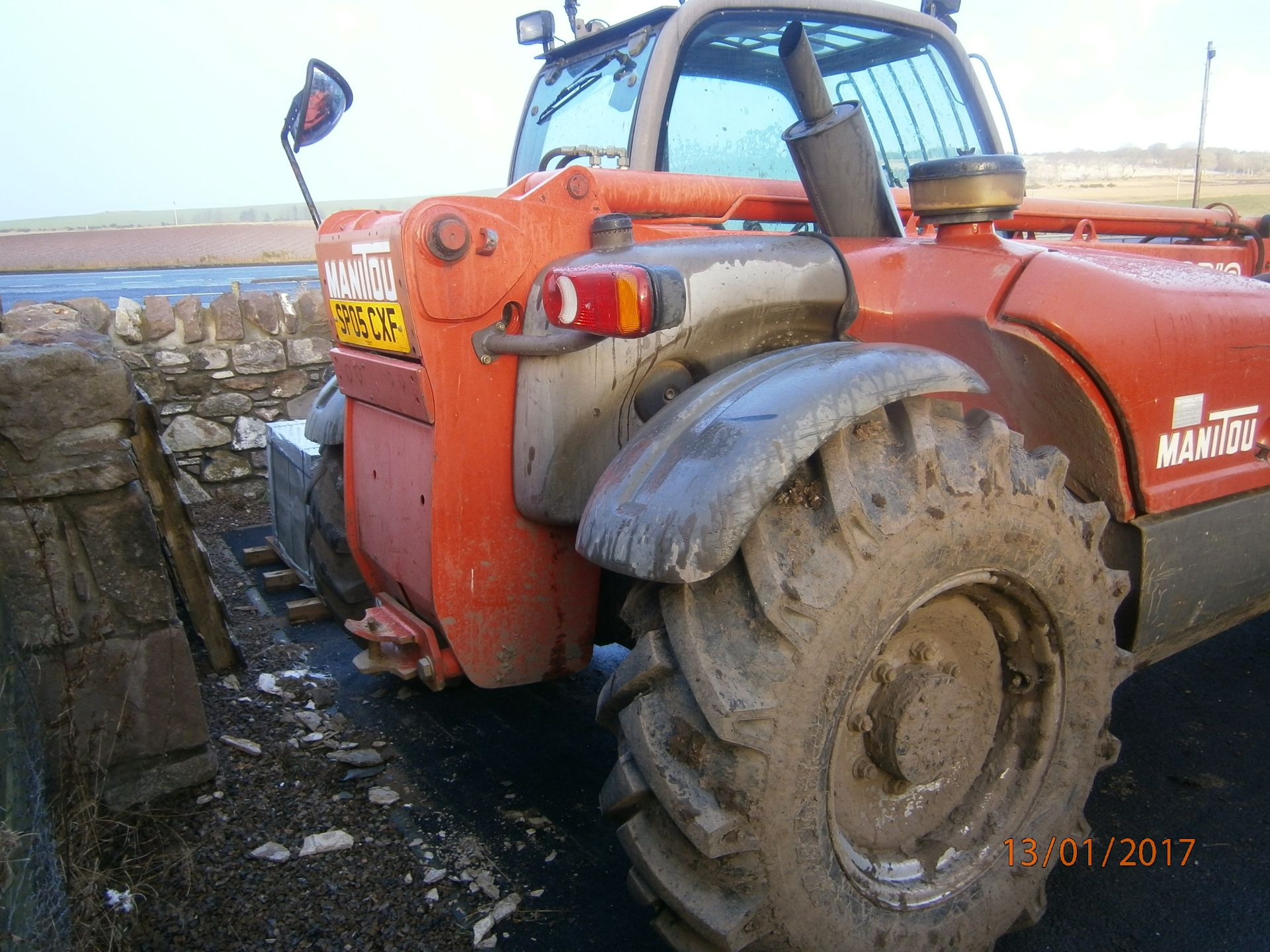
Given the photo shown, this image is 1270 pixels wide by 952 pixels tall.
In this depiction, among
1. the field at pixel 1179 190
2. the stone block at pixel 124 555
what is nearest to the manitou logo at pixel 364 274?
the stone block at pixel 124 555

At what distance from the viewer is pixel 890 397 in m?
1.69

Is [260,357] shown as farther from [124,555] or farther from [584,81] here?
[124,555]

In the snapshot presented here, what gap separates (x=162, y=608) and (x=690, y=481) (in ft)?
5.68

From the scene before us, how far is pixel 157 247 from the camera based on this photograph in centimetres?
1605

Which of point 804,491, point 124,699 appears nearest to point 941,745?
point 804,491

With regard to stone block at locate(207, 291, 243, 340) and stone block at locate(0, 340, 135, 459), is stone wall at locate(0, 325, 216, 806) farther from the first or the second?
stone block at locate(207, 291, 243, 340)

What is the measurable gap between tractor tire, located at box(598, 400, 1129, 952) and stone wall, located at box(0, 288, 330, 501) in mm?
5180

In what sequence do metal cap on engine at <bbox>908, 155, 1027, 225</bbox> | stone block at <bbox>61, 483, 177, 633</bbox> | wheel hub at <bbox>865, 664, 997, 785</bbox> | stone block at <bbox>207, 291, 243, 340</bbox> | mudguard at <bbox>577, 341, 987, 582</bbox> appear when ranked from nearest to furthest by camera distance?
mudguard at <bbox>577, 341, 987, 582</bbox>
wheel hub at <bbox>865, 664, 997, 785</bbox>
metal cap on engine at <bbox>908, 155, 1027, 225</bbox>
stone block at <bbox>61, 483, 177, 633</bbox>
stone block at <bbox>207, 291, 243, 340</bbox>

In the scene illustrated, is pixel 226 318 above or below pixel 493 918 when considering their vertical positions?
above

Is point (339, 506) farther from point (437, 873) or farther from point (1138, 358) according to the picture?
point (1138, 358)

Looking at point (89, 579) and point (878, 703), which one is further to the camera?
point (89, 579)

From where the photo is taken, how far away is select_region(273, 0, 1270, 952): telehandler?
5.26ft

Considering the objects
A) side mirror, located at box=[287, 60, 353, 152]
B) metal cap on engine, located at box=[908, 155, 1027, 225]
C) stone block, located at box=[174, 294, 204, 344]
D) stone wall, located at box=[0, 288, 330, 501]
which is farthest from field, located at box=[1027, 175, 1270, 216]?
side mirror, located at box=[287, 60, 353, 152]

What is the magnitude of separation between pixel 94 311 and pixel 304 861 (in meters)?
4.54
